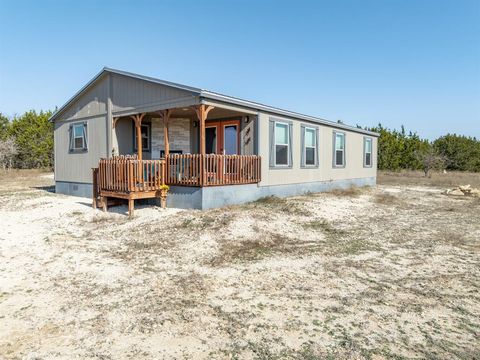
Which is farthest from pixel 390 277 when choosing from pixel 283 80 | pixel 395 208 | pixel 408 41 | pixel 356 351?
pixel 283 80

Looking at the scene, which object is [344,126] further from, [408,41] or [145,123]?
[145,123]

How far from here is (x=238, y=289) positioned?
3875 mm

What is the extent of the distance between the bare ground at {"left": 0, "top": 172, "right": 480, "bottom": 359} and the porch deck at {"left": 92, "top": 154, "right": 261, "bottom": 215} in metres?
1.21

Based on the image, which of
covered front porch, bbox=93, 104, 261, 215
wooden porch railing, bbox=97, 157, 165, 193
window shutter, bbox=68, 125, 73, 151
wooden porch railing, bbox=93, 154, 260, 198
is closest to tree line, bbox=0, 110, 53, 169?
window shutter, bbox=68, 125, 73, 151

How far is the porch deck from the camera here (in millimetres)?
8492

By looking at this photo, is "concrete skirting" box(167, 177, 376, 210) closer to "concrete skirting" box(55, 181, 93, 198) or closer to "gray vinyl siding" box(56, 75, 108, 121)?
"concrete skirting" box(55, 181, 93, 198)

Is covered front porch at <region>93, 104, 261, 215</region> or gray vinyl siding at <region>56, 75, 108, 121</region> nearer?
covered front porch at <region>93, 104, 261, 215</region>

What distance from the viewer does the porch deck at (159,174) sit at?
8492 mm

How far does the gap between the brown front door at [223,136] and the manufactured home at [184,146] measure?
0.12 feet

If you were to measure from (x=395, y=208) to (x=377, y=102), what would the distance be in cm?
1156

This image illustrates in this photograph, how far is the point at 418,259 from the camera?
16.6 feet

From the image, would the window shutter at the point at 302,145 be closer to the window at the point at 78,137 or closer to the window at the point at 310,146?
the window at the point at 310,146

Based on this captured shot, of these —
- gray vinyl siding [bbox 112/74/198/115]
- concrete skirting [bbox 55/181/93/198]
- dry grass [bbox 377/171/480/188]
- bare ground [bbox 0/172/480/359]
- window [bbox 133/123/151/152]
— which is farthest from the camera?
dry grass [bbox 377/171/480/188]

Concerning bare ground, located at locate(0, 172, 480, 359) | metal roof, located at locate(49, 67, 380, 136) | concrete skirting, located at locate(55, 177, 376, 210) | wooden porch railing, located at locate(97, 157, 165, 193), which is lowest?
bare ground, located at locate(0, 172, 480, 359)
